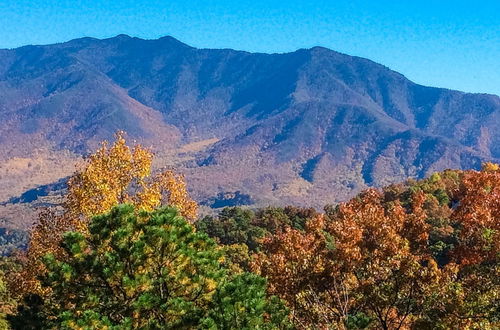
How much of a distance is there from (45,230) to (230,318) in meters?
13.6

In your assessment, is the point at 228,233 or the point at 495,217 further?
the point at 228,233

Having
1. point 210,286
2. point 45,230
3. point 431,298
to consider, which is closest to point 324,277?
point 431,298

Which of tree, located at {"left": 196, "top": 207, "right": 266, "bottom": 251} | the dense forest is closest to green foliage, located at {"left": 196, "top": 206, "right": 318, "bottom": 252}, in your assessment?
tree, located at {"left": 196, "top": 207, "right": 266, "bottom": 251}

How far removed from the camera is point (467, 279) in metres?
26.6

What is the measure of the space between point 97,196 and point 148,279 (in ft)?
33.0

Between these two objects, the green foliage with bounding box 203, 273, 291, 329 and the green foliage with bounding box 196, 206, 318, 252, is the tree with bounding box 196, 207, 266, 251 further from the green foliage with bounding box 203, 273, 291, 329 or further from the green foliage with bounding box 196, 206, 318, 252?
the green foliage with bounding box 203, 273, 291, 329

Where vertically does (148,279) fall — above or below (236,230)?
above

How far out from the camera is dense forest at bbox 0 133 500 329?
2059 centimetres

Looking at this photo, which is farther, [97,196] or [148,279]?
[97,196]

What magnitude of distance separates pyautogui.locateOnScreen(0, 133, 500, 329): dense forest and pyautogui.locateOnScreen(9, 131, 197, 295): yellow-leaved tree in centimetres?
6

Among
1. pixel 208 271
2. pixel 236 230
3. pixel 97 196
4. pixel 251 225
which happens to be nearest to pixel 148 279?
pixel 208 271

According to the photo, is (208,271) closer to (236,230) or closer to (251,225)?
(236,230)

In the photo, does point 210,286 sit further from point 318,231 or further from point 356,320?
point 318,231

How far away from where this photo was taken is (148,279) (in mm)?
20625
